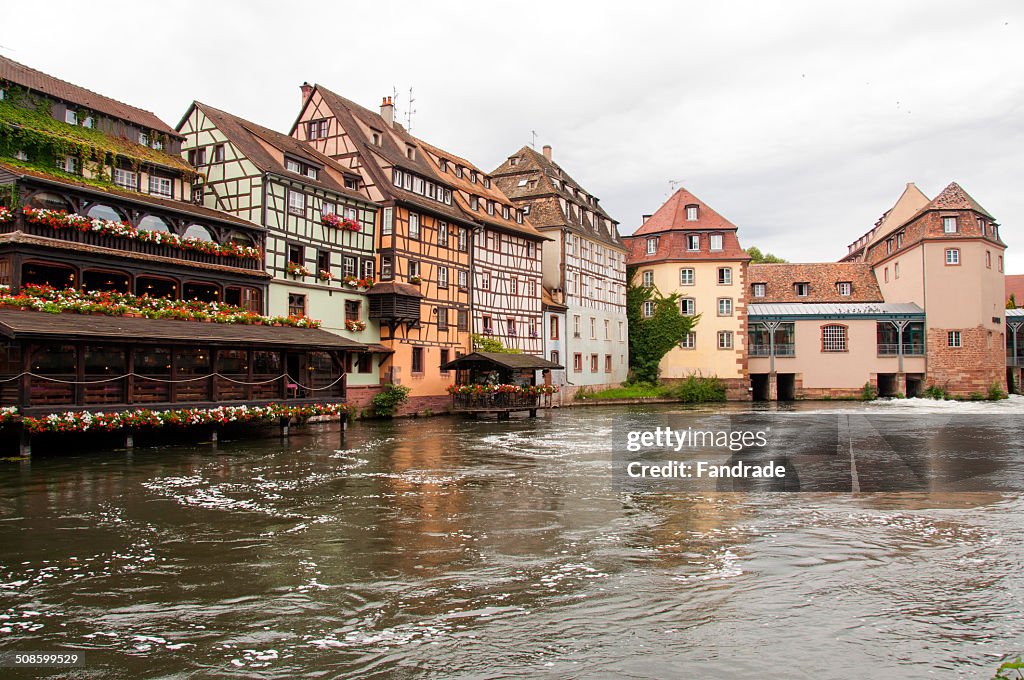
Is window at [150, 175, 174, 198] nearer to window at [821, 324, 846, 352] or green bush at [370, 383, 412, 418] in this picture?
green bush at [370, 383, 412, 418]

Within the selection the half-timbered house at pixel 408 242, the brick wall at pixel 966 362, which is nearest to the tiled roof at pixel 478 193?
the half-timbered house at pixel 408 242

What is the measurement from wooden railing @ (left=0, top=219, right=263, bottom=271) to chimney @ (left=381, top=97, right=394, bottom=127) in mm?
16060

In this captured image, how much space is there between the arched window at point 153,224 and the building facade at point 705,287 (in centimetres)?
3665

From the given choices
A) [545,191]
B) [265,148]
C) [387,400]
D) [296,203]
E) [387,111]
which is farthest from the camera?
[545,191]

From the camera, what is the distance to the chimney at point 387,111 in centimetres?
4228

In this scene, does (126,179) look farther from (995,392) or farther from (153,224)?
(995,392)

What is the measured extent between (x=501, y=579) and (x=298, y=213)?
25194 millimetres

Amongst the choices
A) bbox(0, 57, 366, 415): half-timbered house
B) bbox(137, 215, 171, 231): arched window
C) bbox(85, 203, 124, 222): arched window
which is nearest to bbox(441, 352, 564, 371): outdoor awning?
bbox(0, 57, 366, 415): half-timbered house

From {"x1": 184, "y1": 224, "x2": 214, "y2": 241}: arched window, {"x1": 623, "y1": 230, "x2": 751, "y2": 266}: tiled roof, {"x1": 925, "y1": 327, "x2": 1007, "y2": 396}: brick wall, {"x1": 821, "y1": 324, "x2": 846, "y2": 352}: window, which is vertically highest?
{"x1": 623, "y1": 230, "x2": 751, "y2": 266}: tiled roof

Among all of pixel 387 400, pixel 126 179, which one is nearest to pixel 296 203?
pixel 126 179

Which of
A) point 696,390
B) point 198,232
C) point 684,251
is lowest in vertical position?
point 696,390

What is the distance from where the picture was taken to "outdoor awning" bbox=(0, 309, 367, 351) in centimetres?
1842

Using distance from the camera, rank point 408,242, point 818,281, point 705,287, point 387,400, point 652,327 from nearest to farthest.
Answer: point 387,400 < point 408,242 < point 705,287 < point 652,327 < point 818,281

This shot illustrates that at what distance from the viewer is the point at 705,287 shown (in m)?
55.5
